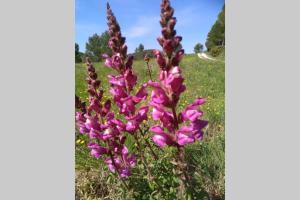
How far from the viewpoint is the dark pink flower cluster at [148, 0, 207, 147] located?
5.20 feet

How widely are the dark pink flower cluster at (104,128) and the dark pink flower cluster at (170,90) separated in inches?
13.8

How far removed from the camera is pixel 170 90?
63.9 inches

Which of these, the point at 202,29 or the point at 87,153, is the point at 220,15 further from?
the point at 87,153

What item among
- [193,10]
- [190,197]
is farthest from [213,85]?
[190,197]

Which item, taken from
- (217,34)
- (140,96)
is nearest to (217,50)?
(217,34)

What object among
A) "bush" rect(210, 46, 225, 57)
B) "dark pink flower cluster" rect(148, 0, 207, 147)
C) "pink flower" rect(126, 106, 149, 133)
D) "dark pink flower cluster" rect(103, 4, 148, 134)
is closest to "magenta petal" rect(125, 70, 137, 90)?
"dark pink flower cluster" rect(103, 4, 148, 134)

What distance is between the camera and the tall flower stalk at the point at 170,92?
1586 mm

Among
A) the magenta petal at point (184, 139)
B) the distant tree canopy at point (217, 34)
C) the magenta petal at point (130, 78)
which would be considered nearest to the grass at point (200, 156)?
the distant tree canopy at point (217, 34)

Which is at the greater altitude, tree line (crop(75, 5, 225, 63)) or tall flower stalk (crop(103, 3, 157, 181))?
tree line (crop(75, 5, 225, 63))

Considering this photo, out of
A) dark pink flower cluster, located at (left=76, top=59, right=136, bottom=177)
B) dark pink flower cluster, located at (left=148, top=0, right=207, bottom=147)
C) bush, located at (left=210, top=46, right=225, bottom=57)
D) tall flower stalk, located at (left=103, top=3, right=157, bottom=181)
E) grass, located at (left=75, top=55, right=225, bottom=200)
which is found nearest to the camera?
dark pink flower cluster, located at (left=148, top=0, right=207, bottom=147)

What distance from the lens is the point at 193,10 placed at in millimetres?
2027

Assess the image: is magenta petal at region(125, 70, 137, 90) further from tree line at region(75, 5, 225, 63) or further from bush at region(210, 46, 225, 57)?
bush at region(210, 46, 225, 57)
